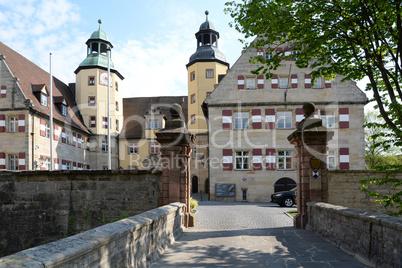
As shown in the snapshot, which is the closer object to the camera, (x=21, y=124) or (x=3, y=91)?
(x=21, y=124)

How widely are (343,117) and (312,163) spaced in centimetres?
1797

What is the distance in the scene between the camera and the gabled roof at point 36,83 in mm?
28953

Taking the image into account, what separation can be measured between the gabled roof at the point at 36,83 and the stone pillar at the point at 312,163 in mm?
22135

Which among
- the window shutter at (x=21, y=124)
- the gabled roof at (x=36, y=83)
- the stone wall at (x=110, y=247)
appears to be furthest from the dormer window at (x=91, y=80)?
the stone wall at (x=110, y=247)

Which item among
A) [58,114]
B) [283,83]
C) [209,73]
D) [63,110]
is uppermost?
[209,73]

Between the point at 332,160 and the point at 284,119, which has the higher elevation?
the point at 284,119

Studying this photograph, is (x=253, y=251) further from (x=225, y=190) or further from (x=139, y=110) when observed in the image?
(x=139, y=110)

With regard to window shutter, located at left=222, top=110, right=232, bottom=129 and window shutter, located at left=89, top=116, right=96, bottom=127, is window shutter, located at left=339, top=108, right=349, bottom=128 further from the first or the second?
window shutter, located at left=89, top=116, right=96, bottom=127

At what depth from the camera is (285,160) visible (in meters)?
27.4

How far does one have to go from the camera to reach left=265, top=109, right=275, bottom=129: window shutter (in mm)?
27422

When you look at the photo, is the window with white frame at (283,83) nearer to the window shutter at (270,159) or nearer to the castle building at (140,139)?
the window shutter at (270,159)

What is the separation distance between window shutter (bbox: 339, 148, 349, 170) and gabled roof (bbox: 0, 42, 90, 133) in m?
21.3

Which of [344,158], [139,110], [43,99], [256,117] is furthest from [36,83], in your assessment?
[344,158]

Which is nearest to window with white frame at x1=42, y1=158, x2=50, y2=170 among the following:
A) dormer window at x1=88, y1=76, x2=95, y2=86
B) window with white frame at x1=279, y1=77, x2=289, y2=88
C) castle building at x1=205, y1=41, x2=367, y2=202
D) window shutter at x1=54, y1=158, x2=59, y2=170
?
window shutter at x1=54, y1=158, x2=59, y2=170
